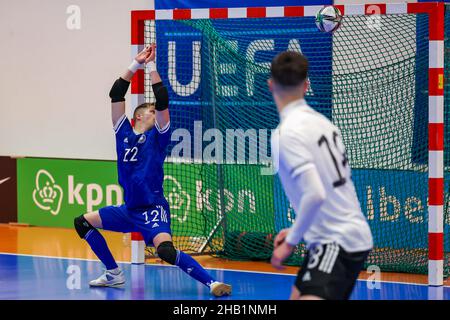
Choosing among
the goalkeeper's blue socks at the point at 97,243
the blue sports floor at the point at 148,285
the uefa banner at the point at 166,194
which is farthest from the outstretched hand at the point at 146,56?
the uefa banner at the point at 166,194

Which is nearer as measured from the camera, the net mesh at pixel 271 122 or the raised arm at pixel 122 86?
the raised arm at pixel 122 86

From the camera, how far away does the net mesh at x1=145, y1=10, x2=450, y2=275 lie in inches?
378

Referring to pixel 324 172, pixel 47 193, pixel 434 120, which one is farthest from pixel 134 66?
pixel 47 193

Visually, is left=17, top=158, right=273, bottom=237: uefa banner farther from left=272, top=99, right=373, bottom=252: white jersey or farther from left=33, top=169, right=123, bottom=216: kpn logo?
left=272, top=99, right=373, bottom=252: white jersey

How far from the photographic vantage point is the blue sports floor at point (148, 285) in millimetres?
8180

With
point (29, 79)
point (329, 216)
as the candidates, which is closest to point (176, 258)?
point (329, 216)

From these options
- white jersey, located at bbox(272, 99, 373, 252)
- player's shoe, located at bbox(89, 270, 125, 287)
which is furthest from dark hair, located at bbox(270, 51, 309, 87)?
player's shoe, located at bbox(89, 270, 125, 287)

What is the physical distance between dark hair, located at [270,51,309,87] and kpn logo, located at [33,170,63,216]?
8.50 meters

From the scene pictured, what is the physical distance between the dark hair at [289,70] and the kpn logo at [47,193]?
334 inches

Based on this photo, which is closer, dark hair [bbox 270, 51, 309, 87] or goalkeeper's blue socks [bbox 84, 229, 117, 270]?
dark hair [bbox 270, 51, 309, 87]

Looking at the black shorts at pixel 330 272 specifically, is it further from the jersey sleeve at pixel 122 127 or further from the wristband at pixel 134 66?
the jersey sleeve at pixel 122 127

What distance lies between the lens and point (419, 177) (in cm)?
958

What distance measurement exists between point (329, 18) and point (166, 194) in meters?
3.46

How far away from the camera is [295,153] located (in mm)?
4691
